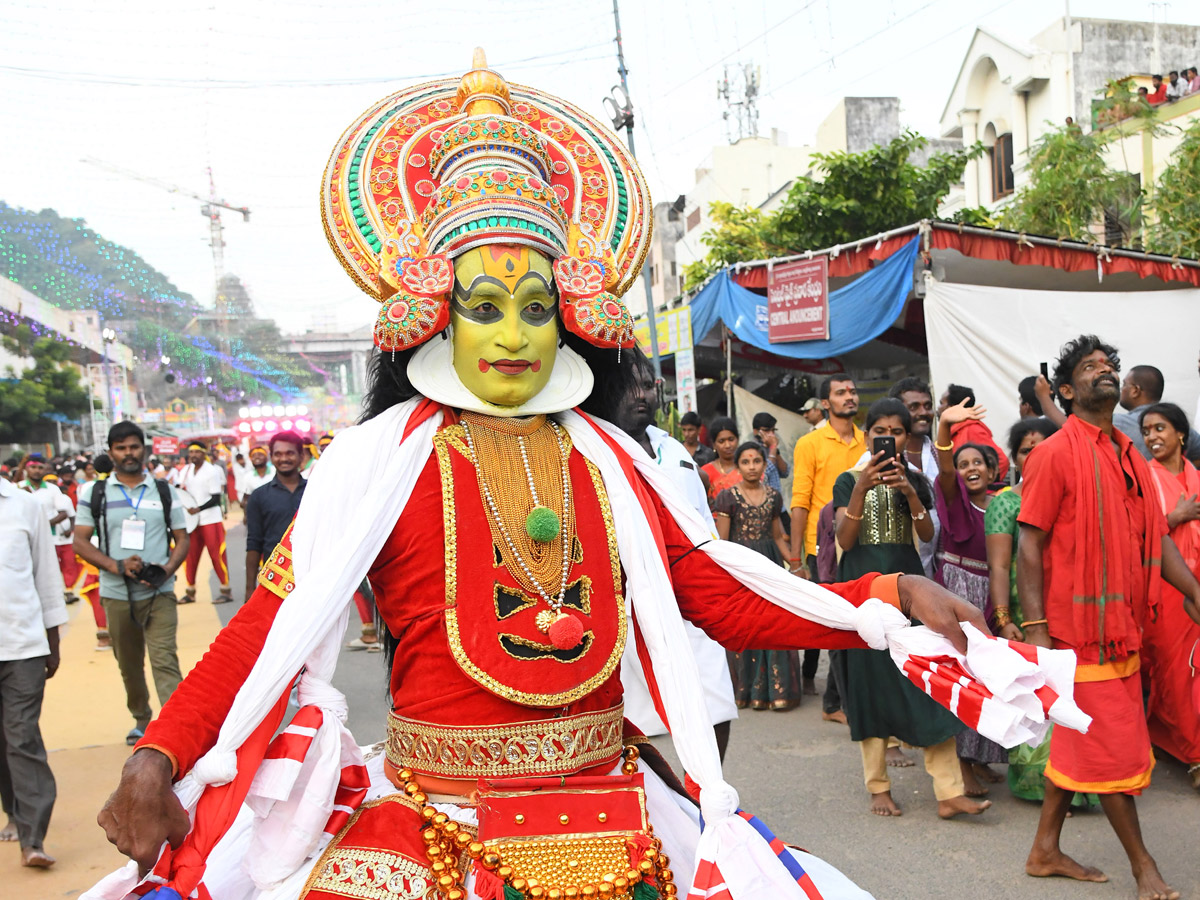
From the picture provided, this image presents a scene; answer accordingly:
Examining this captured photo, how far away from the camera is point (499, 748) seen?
6.82ft

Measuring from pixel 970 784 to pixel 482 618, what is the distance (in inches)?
151

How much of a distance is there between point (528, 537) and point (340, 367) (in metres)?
65.2

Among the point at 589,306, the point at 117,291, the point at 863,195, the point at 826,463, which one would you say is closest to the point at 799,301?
the point at 826,463

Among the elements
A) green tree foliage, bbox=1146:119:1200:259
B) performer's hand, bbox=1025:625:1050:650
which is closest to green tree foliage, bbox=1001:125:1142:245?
green tree foliage, bbox=1146:119:1200:259

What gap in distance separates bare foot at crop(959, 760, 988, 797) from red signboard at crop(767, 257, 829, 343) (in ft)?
19.2

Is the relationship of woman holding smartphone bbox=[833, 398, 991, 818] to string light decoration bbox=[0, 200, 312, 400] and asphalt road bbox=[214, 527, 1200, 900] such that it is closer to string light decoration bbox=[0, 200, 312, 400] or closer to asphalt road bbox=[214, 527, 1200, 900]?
asphalt road bbox=[214, 527, 1200, 900]

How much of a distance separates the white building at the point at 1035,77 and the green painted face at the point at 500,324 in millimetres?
21216

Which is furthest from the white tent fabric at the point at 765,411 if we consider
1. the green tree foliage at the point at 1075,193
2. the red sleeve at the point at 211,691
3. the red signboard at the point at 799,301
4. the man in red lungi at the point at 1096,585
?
the red sleeve at the point at 211,691

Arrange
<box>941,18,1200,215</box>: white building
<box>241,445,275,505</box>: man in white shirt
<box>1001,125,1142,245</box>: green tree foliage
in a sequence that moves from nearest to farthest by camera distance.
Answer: <box>241,445,275,505</box>: man in white shirt
<box>1001,125,1142,245</box>: green tree foliage
<box>941,18,1200,215</box>: white building

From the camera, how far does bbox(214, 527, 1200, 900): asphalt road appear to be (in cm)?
406

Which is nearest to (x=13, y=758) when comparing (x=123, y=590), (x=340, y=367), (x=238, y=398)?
(x=123, y=590)

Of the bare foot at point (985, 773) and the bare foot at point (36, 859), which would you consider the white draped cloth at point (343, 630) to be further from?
the bare foot at point (985, 773)

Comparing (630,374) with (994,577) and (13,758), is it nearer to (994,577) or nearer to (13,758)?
(994,577)

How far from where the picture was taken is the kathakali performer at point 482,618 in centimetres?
192
